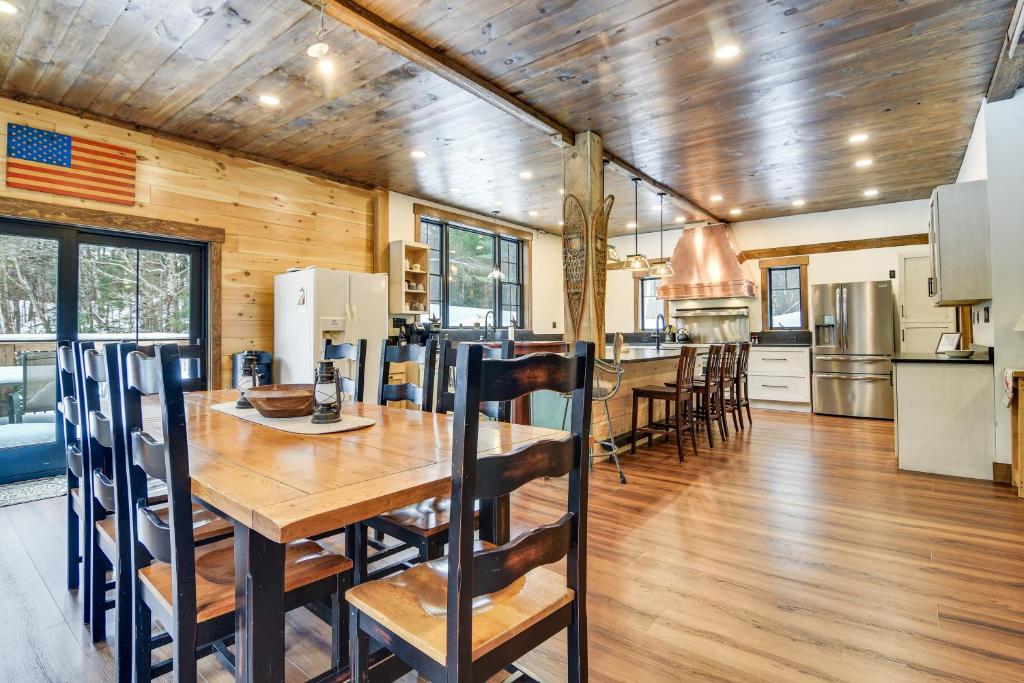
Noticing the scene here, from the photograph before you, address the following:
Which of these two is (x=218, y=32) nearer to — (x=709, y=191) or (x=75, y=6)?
(x=75, y=6)

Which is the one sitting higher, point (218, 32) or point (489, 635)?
point (218, 32)

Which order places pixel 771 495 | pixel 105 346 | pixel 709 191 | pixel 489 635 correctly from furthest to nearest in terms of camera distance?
pixel 709 191 → pixel 771 495 → pixel 105 346 → pixel 489 635

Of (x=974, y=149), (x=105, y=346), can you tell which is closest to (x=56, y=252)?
(x=105, y=346)

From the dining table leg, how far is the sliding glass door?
396 cm

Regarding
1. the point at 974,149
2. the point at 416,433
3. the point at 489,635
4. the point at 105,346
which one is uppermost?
the point at 974,149

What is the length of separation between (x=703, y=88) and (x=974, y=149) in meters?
2.68

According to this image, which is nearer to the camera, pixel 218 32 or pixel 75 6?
pixel 75 6

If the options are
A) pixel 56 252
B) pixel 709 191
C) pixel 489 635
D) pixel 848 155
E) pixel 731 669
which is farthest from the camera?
pixel 709 191

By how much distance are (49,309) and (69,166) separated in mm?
1071

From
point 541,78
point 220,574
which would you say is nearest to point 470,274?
point 541,78

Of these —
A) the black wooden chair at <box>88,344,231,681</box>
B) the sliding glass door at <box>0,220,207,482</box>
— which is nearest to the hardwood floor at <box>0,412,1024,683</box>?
the black wooden chair at <box>88,344,231,681</box>

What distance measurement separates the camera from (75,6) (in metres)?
2.70

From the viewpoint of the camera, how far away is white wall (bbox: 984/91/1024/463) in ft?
11.6

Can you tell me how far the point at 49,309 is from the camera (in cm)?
389
